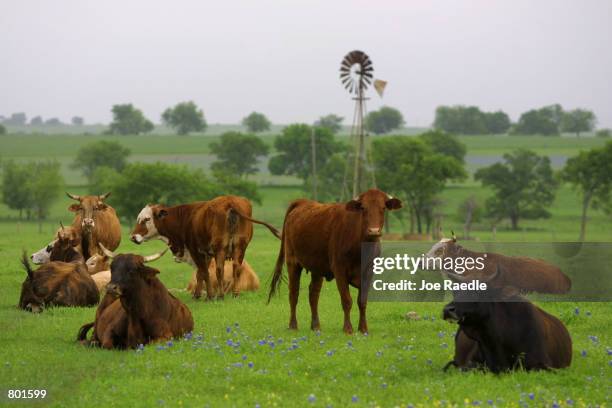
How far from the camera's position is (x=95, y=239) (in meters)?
24.4

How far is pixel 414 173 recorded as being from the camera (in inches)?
3804

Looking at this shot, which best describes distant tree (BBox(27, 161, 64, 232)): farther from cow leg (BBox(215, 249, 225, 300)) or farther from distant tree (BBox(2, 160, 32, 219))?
cow leg (BBox(215, 249, 225, 300))

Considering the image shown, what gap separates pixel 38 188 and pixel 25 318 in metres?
88.1

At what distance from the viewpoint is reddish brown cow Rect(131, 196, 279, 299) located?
21.2 metres

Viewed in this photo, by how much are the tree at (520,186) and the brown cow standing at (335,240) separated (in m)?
90.3

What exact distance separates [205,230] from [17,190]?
295 ft

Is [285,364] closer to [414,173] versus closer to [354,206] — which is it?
[354,206]

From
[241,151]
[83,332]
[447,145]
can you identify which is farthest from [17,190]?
[83,332]

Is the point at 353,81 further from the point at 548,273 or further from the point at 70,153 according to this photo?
the point at 70,153

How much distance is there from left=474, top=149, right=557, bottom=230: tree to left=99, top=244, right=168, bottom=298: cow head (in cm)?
9300

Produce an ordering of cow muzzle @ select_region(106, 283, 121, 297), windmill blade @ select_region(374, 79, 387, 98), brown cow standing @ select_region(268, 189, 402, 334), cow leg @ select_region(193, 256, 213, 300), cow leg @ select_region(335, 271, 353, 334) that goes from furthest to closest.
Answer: windmill blade @ select_region(374, 79, 387, 98)
cow leg @ select_region(193, 256, 213, 300)
cow leg @ select_region(335, 271, 353, 334)
brown cow standing @ select_region(268, 189, 402, 334)
cow muzzle @ select_region(106, 283, 121, 297)

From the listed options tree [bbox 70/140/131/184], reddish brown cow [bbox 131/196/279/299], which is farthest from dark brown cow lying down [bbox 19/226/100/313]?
tree [bbox 70/140/131/184]

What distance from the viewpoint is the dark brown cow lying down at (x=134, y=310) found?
13555 millimetres

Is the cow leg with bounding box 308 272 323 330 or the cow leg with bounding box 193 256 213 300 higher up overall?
the cow leg with bounding box 308 272 323 330
